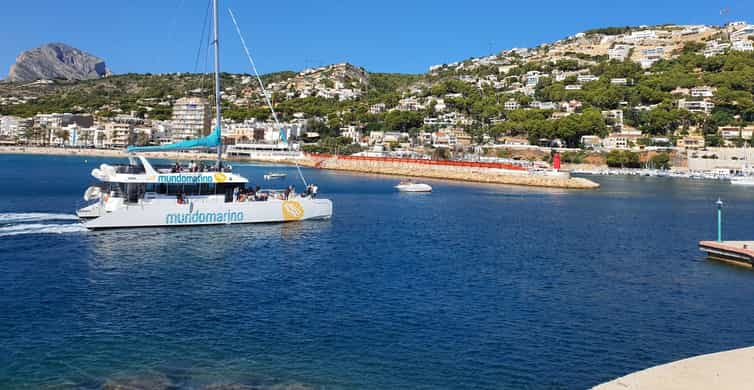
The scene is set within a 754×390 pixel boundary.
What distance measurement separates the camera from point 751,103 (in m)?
122

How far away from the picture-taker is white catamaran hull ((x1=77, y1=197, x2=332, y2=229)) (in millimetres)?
26922

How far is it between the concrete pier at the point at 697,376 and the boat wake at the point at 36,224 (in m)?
23.4

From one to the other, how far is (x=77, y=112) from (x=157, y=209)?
17079 centimetres

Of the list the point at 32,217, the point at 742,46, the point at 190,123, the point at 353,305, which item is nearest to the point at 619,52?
the point at 742,46

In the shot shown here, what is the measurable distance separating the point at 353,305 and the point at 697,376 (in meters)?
8.86

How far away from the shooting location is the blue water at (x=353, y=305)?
12148 millimetres

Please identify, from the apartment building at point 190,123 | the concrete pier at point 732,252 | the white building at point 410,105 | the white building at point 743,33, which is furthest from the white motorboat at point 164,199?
the white building at point 743,33

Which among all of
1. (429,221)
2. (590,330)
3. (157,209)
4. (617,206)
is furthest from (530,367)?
(617,206)

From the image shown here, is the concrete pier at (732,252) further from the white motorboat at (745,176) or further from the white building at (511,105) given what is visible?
the white building at (511,105)

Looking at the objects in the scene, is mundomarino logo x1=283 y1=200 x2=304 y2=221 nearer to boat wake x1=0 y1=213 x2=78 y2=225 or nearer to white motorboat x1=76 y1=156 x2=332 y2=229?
white motorboat x1=76 y1=156 x2=332 y2=229

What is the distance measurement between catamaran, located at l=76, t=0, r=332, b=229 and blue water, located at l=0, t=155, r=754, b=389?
0.67 m

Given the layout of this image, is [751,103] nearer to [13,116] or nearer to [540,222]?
[540,222]

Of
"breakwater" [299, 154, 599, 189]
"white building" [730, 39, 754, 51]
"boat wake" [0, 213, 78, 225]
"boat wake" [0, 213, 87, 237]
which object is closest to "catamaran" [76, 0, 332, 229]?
"boat wake" [0, 213, 87, 237]

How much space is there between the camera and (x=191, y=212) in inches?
1103
